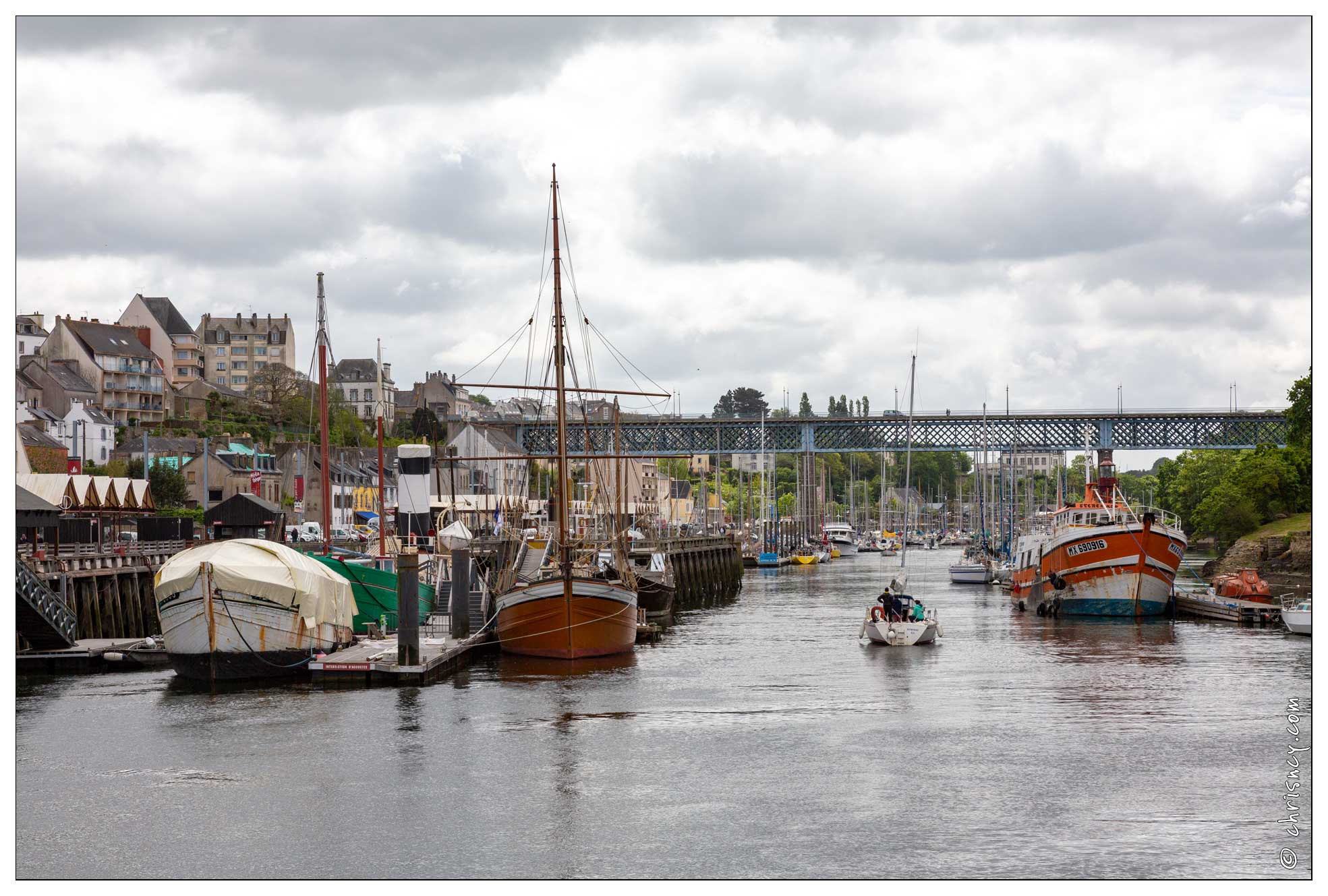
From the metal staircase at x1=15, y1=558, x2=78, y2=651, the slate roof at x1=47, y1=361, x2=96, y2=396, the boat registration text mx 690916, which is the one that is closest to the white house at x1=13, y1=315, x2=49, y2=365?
the slate roof at x1=47, y1=361, x2=96, y2=396

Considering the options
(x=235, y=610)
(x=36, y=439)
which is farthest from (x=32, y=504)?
(x=36, y=439)

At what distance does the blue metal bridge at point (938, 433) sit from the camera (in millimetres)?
166500

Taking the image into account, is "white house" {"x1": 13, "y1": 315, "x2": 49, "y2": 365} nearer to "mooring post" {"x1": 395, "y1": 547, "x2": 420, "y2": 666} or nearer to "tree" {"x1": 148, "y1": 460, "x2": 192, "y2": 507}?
"tree" {"x1": 148, "y1": 460, "x2": 192, "y2": 507}

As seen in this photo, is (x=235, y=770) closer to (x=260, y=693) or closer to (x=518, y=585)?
(x=260, y=693)

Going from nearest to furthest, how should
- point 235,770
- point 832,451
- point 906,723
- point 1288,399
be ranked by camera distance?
point 235,770 → point 906,723 → point 1288,399 → point 832,451

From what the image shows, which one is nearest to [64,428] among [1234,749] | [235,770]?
[235,770]

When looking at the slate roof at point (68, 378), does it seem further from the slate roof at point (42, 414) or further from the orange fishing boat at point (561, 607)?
the orange fishing boat at point (561, 607)

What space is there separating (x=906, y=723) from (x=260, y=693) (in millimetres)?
16703

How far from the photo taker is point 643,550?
88375mm

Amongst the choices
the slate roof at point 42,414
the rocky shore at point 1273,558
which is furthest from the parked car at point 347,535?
the rocky shore at point 1273,558

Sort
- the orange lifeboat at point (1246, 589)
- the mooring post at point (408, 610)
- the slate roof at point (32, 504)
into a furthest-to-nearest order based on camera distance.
Result: the orange lifeboat at point (1246, 589) → the slate roof at point (32, 504) → the mooring post at point (408, 610)

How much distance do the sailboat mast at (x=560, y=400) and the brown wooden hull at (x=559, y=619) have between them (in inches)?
32.3

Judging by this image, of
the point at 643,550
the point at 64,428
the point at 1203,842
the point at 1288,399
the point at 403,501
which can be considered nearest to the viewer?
the point at 1203,842

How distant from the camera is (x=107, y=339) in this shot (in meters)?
151
